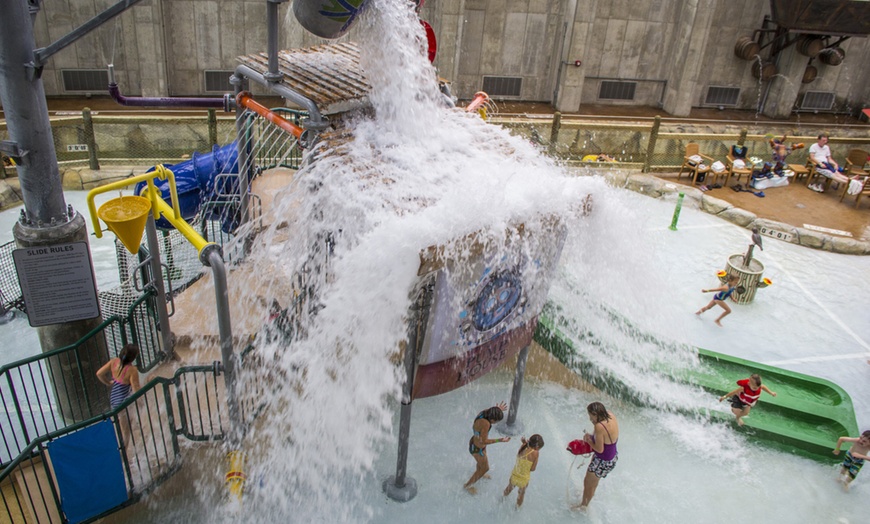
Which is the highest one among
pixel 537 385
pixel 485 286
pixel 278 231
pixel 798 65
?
pixel 798 65

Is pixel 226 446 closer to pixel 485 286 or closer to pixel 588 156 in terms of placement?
pixel 485 286

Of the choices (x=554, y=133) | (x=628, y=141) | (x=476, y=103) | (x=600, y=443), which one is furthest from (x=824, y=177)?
(x=600, y=443)

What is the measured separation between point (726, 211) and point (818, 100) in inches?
421

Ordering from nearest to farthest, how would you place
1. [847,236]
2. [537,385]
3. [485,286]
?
1. [485,286]
2. [537,385]
3. [847,236]

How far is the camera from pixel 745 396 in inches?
269

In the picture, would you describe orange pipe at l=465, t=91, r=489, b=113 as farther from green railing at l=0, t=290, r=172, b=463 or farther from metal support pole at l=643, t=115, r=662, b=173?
metal support pole at l=643, t=115, r=662, b=173

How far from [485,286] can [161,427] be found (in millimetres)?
2799

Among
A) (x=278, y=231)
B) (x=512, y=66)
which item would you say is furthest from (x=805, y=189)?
(x=278, y=231)

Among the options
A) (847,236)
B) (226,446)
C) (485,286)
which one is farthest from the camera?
(847,236)

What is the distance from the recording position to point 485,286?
5.12 metres

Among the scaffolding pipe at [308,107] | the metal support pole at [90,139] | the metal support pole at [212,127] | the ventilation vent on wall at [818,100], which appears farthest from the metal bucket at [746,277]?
the ventilation vent on wall at [818,100]

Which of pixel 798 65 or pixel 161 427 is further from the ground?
pixel 798 65

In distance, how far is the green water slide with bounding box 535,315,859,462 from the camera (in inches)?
271

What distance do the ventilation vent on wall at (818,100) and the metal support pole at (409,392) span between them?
64.9ft
